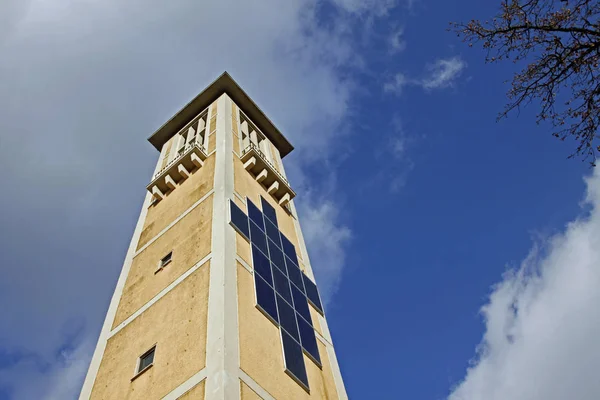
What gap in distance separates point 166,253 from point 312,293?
476 centimetres

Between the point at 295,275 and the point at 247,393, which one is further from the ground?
the point at 295,275

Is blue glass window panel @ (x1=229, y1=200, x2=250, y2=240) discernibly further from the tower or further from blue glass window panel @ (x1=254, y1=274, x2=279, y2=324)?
blue glass window panel @ (x1=254, y1=274, x2=279, y2=324)

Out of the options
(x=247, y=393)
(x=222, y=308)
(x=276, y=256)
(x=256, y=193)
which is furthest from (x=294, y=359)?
(x=256, y=193)

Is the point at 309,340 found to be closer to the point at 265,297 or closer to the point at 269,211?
the point at 265,297

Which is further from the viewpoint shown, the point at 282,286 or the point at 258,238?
the point at 258,238

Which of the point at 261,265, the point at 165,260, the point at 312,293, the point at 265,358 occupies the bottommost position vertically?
the point at 265,358

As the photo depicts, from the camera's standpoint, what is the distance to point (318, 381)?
1476 cm

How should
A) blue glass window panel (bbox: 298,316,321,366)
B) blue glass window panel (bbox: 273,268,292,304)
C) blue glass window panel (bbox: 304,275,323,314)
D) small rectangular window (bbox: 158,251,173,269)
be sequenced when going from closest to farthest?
blue glass window panel (bbox: 298,316,321,366), blue glass window panel (bbox: 273,268,292,304), small rectangular window (bbox: 158,251,173,269), blue glass window panel (bbox: 304,275,323,314)

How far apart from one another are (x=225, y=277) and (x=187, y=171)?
9.05m

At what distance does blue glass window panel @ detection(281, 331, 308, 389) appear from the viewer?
1359 cm

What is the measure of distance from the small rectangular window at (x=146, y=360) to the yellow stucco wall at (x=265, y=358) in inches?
90.5

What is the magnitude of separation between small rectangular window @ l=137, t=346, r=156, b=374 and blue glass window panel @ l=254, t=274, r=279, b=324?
9.12 feet

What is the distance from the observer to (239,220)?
17.4m

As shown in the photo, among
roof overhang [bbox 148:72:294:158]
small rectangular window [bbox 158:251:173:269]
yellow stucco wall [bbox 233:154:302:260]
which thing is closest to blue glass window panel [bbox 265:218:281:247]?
yellow stucco wall [bbox 233:154:302:260]
